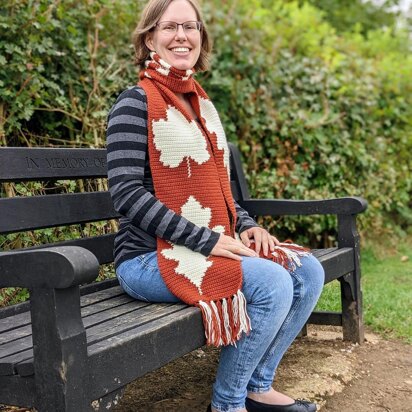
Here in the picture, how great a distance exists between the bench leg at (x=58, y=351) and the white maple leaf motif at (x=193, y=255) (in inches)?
23.4

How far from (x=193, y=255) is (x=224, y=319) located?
0.24 meters

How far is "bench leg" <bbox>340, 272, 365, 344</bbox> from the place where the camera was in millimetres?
3516

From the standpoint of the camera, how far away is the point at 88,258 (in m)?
1.67

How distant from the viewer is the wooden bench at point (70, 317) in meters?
1.65

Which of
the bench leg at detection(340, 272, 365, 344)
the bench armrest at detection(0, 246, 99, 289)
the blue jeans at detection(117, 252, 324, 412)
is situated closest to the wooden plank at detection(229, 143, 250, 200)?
the bench leg at detection(340, 272, 365, 344)

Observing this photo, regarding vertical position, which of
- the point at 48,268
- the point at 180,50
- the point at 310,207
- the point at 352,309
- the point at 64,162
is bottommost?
the point at 352,309

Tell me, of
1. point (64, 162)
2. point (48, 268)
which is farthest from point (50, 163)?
point (48, 268)

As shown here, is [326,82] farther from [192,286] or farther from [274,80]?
[192,286]

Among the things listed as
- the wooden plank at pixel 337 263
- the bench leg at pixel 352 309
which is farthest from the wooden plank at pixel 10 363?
the bench leg at pixel 352 309

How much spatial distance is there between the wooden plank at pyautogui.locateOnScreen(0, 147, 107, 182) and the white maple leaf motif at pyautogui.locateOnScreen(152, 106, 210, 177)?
54 centimetres

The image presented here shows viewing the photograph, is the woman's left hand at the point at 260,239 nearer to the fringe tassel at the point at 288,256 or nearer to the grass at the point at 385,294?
the fringe tassel at the point at 288,256

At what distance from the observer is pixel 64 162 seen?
2748 millimetres

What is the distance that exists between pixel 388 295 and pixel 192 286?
2701 millimetres

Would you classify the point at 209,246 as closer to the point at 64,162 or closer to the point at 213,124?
the point at 213,124
